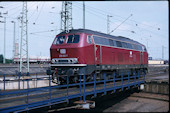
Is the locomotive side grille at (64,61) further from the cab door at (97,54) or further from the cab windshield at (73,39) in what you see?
the cab door at (97,54)

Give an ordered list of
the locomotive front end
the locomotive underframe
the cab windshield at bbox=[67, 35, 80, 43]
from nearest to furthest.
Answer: the locomotive underframe, the locomotive front end, the cab windshield at bbox=[67, 35, 80, 43]

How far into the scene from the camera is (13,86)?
61.7 ft

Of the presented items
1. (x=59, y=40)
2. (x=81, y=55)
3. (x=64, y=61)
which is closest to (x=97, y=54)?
(x=81, y=55)

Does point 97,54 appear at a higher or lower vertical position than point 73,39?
lower

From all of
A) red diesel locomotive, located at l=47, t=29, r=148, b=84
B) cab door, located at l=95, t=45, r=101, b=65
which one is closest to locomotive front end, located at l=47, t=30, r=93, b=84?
red diesel locomotive, located at l=47, t=29, r=148, b=84

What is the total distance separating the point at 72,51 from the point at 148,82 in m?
13.4

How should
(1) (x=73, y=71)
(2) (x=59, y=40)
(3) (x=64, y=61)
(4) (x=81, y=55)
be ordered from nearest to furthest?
(1) (x=73, y=71), (4) (x=81, y=55), (3) (x=64, y=61), (2) (x=59, y=40)

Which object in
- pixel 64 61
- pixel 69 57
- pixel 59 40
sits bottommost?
pixel 64 61

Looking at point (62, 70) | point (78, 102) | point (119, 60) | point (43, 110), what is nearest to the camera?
point (43, 110)

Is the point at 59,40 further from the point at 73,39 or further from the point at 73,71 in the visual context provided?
the point at 73,71

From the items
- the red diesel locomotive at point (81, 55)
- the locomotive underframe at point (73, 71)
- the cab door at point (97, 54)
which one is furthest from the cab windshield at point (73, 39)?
the locomotive underframe at point (73, 71)

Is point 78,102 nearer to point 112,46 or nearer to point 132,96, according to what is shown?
point 112,46

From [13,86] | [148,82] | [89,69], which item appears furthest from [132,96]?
[13,86]

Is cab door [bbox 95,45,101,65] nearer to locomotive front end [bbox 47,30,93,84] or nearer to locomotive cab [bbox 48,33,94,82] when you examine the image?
locomotive cab [bbox 48,33,94,82]
